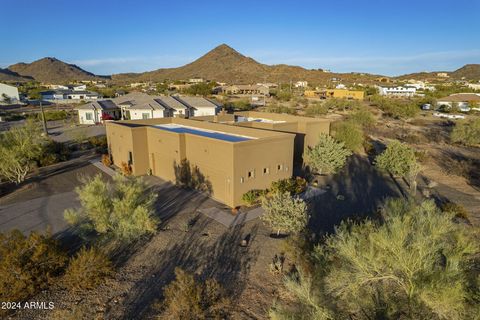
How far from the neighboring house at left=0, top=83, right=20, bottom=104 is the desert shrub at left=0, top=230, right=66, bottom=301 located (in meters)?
82.6

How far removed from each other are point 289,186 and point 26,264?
1363 cm

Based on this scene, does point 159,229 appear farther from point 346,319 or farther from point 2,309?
point 346,319

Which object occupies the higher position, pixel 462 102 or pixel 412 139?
pixel 462 102

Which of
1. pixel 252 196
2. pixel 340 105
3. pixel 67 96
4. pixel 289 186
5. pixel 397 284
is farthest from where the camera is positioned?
pixel 67 96

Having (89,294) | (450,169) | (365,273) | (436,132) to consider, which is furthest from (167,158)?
(436,132)

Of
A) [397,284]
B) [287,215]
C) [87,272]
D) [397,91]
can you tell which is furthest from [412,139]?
[397,91]

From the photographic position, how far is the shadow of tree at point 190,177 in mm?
18609

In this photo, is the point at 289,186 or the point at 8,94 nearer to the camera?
the point at 289,186

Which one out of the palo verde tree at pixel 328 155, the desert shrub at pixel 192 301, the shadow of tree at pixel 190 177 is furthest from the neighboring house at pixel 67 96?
the desert shrub at pixel 192 301

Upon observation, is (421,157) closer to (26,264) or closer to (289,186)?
Result: (289,186)

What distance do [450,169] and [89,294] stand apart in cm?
2760

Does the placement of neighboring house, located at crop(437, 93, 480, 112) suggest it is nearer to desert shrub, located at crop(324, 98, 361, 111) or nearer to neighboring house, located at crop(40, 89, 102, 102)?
desert shrub, located at crop(324, 98, 361, 111)

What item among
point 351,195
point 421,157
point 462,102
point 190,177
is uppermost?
point 462,102

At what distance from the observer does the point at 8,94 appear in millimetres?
75500
